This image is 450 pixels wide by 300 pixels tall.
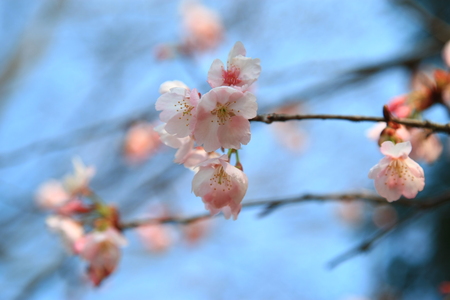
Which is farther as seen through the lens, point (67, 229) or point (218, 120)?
point (67, 229)

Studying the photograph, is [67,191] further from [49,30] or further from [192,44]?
[49,30]

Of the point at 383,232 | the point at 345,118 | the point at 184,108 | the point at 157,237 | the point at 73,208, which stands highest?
the point at 184,108

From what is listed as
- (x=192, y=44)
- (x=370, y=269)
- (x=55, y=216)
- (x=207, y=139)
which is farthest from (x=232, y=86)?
(x=370, y=269)

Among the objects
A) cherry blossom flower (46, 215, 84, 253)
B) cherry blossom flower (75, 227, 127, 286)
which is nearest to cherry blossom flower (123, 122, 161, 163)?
cherry blossom flower (46, 215, 84, 253)

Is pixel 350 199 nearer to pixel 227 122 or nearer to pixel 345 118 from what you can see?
pixel 345 118

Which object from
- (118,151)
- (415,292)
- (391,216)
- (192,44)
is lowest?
(415,292)

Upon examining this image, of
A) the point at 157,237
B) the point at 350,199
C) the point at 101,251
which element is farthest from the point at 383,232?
the point at 157,237

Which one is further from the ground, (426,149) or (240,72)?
(240,72)
